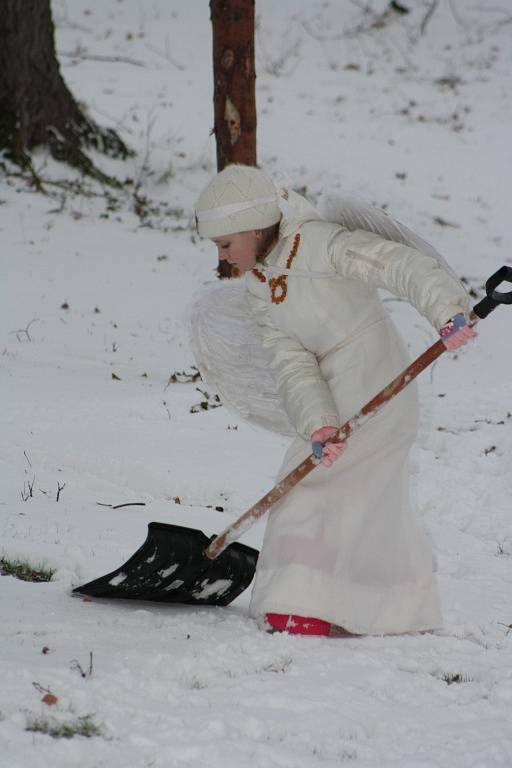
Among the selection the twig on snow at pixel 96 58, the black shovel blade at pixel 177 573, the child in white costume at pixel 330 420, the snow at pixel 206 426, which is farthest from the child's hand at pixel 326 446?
the twig on snow at pixel 96 58

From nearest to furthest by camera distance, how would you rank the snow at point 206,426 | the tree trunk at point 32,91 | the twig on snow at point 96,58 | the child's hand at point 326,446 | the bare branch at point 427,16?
the snow at point 206,426
the child's hand at point 326,446
the tree trunk at point 32,91
the twig on snow at point 96,58
the bare branch at point 427,16

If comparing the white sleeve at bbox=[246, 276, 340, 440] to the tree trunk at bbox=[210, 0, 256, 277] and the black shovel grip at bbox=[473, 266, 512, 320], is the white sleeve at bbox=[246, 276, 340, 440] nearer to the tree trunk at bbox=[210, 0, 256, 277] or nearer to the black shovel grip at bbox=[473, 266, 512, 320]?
the black shovel grip at bbox=[473, 266, 512, 320]

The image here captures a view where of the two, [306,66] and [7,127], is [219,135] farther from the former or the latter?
[306,66]

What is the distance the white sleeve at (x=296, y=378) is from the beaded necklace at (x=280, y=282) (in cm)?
9

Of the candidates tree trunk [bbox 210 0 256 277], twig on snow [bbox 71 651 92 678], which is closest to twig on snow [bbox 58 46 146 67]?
tree trunk [bbox 210 0 256 277]

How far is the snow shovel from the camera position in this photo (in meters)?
3.72

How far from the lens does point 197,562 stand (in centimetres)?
409

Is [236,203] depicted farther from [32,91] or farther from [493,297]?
[32,91]

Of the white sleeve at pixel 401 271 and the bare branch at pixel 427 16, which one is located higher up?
the bare branch at pixel 427 16

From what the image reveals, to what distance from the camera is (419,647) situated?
3.66 m

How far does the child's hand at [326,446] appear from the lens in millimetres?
3701

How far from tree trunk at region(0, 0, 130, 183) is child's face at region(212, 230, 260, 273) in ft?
25.1

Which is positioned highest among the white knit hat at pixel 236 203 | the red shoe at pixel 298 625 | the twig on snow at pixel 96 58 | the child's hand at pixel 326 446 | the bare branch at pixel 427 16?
the bare branch at pixel 427 16

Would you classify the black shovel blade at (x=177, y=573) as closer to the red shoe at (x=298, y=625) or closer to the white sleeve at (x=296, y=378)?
the red shoe at (x=298, y=625)
